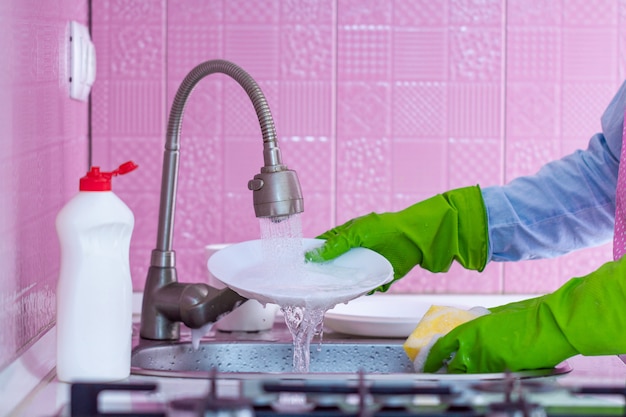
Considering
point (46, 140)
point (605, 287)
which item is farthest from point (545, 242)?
point (46, 140)

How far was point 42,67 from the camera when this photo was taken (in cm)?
147

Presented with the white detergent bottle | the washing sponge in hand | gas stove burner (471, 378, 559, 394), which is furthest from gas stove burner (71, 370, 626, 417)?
the washing sponge in hand

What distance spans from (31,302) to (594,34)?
140 cm

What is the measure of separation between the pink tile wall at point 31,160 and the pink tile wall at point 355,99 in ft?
1.22

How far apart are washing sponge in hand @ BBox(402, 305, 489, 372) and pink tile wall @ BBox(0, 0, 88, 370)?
0.56 m

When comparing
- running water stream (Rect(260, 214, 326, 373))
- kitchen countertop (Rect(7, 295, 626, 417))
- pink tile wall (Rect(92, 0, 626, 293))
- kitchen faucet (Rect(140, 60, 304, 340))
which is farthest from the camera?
pink tile wall (Rect(92, 0, 626, 293))

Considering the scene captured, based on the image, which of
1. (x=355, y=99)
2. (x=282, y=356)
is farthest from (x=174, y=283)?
(x=355, y=99)

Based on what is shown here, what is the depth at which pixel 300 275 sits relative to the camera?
149 centimetres

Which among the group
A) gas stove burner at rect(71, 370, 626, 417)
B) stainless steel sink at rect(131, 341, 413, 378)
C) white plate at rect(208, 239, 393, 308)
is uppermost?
white plate at rect(208, 239, 393, 308)

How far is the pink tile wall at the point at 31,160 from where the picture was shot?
4.00 feet

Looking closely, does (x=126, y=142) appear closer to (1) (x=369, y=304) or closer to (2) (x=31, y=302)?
(1) (x=369, y=304)

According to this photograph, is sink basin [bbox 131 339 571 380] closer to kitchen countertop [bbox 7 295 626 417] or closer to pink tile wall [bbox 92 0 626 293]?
kitchen countertop [bbox 7 295 626 417]

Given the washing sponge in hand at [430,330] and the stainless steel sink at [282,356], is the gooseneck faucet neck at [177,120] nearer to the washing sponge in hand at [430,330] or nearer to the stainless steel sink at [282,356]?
the stainless steel sink at [282,356]

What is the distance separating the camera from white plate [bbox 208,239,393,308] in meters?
1.38
